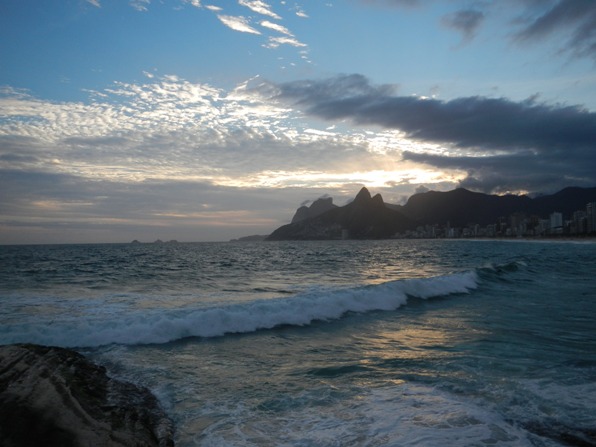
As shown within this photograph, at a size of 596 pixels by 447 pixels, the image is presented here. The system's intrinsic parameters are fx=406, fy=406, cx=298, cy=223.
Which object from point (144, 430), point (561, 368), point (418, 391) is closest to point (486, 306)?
point (561, 368)

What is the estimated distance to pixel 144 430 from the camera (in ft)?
21.4

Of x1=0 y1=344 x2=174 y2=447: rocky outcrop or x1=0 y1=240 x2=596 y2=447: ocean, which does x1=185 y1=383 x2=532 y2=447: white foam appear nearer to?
x1=0 y1=240 x2=596 y2=447: ocean

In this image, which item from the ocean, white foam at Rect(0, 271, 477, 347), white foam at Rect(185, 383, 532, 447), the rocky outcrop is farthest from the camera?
white foam at Rect(0, 271, 477, 347)

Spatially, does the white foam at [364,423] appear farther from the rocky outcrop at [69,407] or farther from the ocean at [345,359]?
the rocky outcrop at [69,407]

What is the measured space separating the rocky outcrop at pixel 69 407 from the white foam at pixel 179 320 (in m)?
4.30

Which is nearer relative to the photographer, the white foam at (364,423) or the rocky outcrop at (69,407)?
the rocky outcrop at (69,407)

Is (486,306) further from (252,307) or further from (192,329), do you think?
(192,329)

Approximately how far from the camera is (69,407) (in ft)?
22.4

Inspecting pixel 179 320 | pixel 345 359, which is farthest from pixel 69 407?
pixel 179 320

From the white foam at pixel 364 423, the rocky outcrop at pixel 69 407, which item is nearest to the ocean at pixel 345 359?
the white foam at pixel 364 423


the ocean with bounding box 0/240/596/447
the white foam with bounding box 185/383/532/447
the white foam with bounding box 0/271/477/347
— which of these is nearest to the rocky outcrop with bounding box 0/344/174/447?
the ocean with bounding box 0/240/596/447

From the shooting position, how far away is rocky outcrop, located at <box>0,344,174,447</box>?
5.95m

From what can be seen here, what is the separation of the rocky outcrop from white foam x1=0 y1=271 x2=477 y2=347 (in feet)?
14.1

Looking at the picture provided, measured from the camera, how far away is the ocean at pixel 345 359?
6.79 metres
